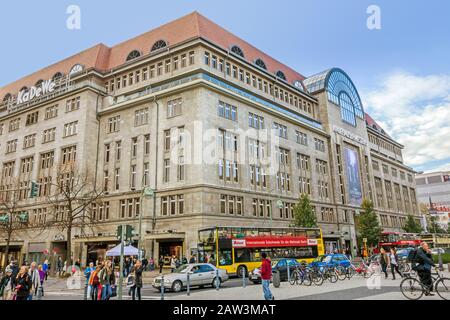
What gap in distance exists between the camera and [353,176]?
2618 inches

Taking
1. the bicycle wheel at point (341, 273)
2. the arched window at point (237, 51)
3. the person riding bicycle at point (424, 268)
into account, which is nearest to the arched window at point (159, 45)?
the arched window at point (237, 51)

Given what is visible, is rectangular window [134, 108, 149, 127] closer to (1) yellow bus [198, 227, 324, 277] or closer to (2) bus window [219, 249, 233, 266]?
(1) yellow bus [198, 227, 324, 277]

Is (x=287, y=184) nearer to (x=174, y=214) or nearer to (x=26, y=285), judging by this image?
(x=174, y=214)

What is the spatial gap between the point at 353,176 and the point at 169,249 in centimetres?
3996

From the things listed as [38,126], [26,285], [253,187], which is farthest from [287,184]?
[26,285]

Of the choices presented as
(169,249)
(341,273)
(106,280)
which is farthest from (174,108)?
(106,280)

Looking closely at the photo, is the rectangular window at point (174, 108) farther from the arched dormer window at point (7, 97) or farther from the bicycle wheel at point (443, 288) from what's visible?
the arched dormer window at point (7, 97)

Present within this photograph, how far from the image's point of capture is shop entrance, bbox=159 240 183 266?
3922cm

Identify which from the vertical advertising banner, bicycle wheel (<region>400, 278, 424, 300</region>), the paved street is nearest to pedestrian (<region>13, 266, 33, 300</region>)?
the paved street

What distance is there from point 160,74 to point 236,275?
93.8 ft

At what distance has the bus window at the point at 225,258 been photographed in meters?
28.8

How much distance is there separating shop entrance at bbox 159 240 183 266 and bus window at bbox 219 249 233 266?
10.9 metres

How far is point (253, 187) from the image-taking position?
46062 mm

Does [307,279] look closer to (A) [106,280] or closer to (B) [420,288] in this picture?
(B) [420,288]
